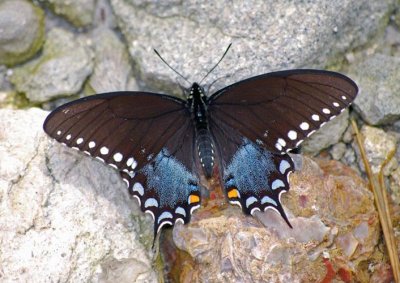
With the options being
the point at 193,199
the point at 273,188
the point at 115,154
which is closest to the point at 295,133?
the point at 273,188

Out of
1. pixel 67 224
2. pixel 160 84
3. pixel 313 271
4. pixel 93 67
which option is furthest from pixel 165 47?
pixel 313 271

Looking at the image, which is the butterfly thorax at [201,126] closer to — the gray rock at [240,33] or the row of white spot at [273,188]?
the row of white spot at [273,188]

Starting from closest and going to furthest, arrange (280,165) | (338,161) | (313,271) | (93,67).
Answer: (313,271) < (280,165) < (338,161) < (93,67)

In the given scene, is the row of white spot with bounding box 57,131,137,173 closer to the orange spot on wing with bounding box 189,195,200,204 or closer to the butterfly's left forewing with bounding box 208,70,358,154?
the orange spot on wing with bounding box 189,195,200,204

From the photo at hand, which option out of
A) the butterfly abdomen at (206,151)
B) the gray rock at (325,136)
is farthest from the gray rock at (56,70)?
the gray rock at (325,136)

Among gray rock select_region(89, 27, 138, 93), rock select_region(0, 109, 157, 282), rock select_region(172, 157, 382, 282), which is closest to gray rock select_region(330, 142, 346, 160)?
rock select_region(172, 157, 382, 282)

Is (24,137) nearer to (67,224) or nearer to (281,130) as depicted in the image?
(67,224)
